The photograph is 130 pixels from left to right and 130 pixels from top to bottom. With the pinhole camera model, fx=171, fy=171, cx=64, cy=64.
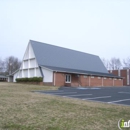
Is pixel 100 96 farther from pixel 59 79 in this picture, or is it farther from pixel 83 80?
pixel 83 80

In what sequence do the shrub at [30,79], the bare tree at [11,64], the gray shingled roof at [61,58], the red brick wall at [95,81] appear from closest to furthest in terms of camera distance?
the shrub at [30,79] → the gray shingled roof at [61,58] → the red brick wall at [95,81] → the bare tree at [11,64]

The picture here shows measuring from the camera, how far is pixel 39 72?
98.0 feet

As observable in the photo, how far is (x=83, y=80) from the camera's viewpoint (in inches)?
1254

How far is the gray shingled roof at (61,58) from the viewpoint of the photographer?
31.3m

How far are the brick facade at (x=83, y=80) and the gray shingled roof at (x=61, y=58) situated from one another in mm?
2928

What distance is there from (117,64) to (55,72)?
210 ft

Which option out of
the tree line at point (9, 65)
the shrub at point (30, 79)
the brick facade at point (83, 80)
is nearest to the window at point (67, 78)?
the brick facade at point (83, 80)

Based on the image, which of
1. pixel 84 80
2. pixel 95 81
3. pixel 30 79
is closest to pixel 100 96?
pixel 84 80

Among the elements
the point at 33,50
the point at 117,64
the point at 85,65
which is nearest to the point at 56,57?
the point at 33,50

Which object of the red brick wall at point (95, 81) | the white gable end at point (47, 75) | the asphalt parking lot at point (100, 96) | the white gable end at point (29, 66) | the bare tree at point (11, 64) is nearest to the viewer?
the asphalt parking lot at point (100, 96)

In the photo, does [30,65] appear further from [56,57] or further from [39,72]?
[56,57]

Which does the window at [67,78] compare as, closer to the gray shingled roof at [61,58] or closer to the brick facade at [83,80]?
the brick facade at [83,80]

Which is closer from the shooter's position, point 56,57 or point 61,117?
point 61,117

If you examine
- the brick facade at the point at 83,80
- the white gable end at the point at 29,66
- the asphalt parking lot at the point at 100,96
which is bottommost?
the asphalt parking lot at the point at 100,96
